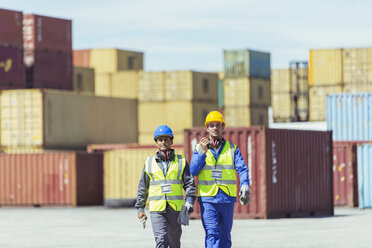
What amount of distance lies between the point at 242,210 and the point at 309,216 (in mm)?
2336

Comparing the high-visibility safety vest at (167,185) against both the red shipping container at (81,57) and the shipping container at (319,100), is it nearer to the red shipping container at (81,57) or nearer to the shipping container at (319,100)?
the shipping container at (319,100)

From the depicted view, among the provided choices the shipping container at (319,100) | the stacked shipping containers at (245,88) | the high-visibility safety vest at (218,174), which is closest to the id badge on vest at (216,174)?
the high-visibility safety vest at (218,174)

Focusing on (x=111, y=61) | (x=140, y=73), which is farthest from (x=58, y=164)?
(x=111, y=61)

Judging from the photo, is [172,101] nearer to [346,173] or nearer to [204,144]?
[346,173]

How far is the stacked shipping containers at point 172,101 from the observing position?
4450cm

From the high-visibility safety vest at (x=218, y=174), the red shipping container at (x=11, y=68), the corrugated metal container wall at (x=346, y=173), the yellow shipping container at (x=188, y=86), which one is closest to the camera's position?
the high-visibility safety vest at (x=218, y=174)

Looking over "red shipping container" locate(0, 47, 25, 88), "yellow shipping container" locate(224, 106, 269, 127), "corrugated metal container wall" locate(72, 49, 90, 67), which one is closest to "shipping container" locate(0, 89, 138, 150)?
"red shipping container" locate(0, 47, 25, 88)

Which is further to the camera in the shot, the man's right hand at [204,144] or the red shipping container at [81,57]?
the red shipping container at [81,57]

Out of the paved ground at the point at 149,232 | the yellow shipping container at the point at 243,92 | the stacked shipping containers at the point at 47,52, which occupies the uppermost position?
the stacked shipping containers at the point at 47,52

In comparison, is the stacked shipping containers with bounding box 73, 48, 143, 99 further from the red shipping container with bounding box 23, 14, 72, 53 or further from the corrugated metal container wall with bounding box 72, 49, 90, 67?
the red shipping container with bounding box 23, 14, 72, 53

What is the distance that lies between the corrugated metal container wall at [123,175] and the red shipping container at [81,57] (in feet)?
101

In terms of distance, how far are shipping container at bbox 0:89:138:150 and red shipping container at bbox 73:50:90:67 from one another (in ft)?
72.2

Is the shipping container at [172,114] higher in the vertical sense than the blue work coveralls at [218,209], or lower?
higher

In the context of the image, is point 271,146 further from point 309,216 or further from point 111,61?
point 111,61
